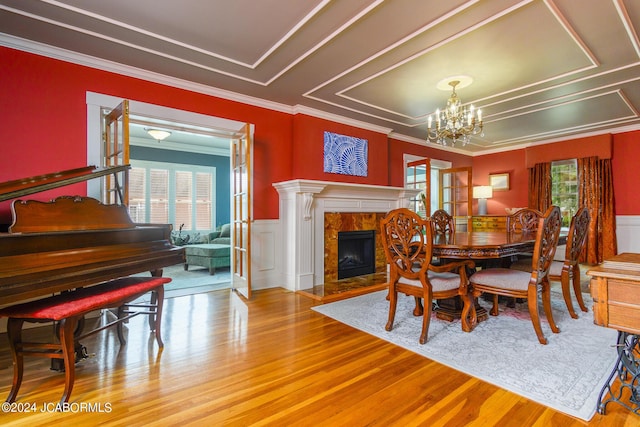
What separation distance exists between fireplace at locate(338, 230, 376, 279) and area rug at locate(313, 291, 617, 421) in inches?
61.6

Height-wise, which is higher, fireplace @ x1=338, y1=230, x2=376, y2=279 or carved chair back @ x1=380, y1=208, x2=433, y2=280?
carved chair back @ x1=380, y1=208, x2=433, y2=280

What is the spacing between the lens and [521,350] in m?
2.18

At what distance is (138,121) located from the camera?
331 centimetres

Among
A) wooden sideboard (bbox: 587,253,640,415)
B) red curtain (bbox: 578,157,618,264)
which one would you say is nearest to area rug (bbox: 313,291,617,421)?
wooden sideboard (bbox: 587,253,640,415)

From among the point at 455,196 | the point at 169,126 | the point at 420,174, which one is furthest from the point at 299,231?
the point at 455,196

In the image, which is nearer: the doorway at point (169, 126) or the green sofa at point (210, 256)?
the doorway at point (169, 126)

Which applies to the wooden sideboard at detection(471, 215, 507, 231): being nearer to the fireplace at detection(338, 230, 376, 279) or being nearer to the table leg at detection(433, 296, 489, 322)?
the fireplace at detection(338, 230, 376, 279)

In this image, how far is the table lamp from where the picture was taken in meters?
6.53

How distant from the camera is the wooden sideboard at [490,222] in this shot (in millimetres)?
6238

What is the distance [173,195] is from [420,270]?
237 inches

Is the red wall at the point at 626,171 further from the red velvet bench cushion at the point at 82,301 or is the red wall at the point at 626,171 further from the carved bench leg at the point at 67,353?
the carved bench leg at the point at 67,353

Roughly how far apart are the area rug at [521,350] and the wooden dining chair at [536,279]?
188mm

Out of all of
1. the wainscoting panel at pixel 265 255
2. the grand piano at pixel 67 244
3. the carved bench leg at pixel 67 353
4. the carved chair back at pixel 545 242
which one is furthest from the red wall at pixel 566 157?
the carved bench leg at pixel 67 353

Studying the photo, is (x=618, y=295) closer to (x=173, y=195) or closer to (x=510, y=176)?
(x=510, y=176)
